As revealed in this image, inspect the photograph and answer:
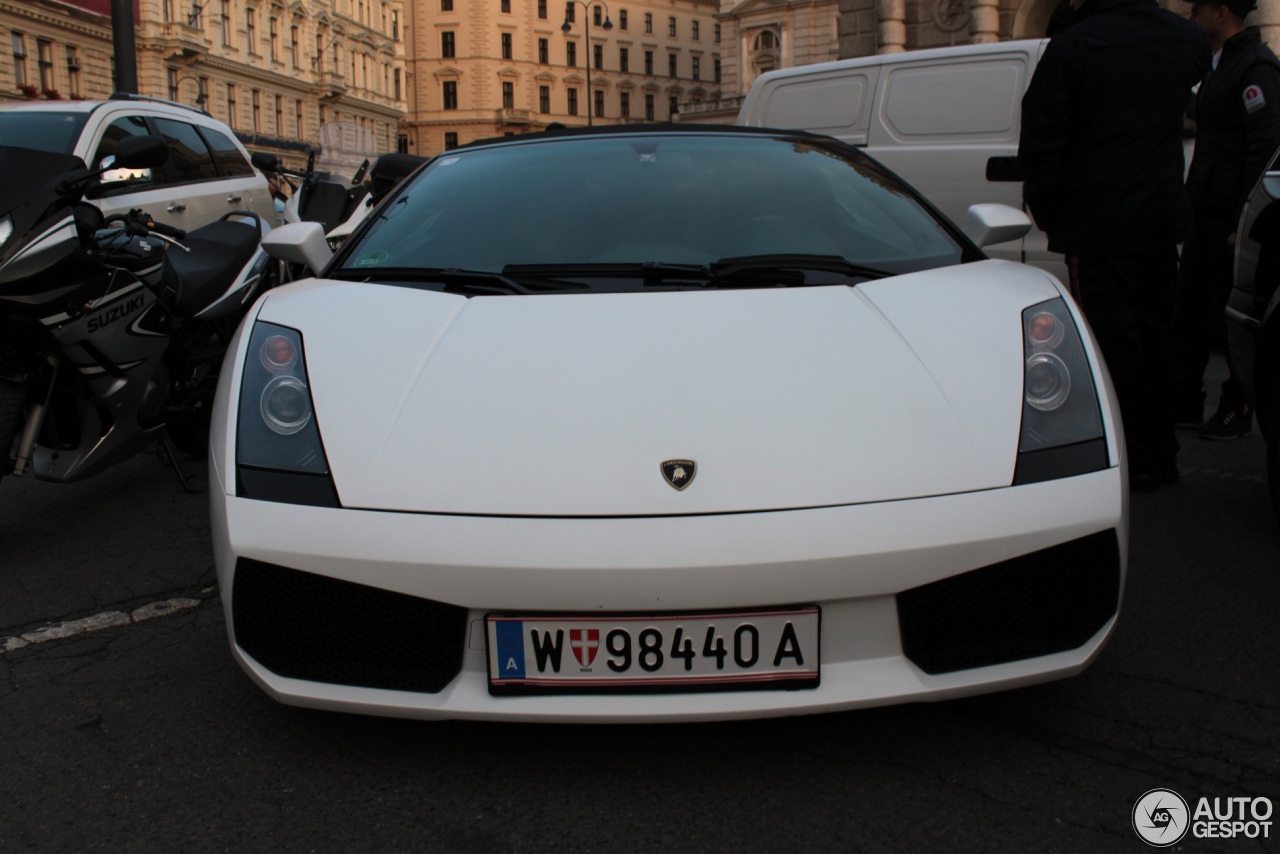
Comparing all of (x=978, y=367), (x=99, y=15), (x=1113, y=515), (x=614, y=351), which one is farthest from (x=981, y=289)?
(x=99, y=15)

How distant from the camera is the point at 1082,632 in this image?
7.14 feet

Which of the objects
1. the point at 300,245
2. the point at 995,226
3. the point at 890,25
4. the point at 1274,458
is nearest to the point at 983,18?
the point at 890,25

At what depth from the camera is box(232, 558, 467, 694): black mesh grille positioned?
209cm

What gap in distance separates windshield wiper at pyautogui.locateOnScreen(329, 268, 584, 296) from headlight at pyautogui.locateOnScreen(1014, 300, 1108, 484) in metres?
0.99

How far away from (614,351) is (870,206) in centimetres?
122

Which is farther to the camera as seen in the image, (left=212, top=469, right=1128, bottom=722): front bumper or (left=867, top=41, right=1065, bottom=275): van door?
(left=867, top=41, right=1065, bottom=275): van door

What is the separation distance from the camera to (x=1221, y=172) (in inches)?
210

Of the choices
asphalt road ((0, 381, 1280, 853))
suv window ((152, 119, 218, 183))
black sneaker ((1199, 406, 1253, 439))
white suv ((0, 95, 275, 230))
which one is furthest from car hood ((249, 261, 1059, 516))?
suv window ((152, 119, 218, 183))

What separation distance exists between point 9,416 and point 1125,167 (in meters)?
3.73

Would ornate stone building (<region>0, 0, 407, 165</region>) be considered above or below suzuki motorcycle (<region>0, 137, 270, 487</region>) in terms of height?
above

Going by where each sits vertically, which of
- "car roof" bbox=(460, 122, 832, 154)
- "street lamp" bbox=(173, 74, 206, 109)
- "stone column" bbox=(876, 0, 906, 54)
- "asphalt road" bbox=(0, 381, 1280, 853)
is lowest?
"asphalt road" bbox=(0, 381, 1280, 853)

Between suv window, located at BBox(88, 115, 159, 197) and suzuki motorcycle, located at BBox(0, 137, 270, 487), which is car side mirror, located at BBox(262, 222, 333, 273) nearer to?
suzuki motorcycle, located at BBox(0, 137, 270, 487)

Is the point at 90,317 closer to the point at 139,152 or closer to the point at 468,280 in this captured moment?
the point at 139,152

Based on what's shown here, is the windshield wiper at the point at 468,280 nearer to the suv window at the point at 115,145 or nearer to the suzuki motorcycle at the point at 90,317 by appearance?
the suzuki motorcycle at the point at 90,317
